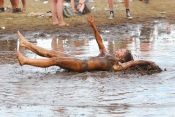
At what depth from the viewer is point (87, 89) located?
8750 millimetres

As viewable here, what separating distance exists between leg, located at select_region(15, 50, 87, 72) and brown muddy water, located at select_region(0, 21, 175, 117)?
0.14 meters

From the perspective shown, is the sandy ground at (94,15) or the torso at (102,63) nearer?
the torso at (102,63)

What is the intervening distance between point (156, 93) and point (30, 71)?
117 inches

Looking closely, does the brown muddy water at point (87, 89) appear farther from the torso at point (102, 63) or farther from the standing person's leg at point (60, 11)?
the standing person's leg at point (60, 11)

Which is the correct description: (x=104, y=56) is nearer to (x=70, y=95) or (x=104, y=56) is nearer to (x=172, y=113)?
(x=70, y=95)

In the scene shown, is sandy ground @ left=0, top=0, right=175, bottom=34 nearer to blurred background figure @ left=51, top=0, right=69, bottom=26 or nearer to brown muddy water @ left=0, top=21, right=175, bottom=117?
blurred background figure @ left=51, top=0, right=69, bottom=26

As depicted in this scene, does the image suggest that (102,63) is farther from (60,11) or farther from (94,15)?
(94,15)

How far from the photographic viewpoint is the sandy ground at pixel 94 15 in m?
16.8

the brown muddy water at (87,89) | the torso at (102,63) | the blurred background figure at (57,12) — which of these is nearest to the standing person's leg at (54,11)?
the blurred background figure at (57,12)

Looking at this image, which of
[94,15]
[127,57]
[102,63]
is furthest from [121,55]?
[94,15]

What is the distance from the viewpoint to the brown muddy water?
7.32 meters

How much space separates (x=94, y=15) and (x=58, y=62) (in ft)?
32.1

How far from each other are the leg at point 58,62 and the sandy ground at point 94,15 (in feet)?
21.3

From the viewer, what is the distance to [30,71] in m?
10.5
